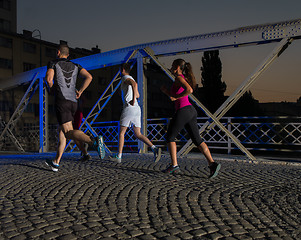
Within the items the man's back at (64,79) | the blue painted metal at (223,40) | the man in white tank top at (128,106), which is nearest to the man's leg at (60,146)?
the man's back at (64,79)

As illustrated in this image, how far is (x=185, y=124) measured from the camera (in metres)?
5.85

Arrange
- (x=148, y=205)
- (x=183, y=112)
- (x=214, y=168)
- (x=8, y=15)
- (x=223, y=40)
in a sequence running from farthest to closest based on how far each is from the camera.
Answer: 1. (x=8, y=15)
2. (x=223, y=40)
3. (x=183, y=112)
4. (x=214, y=168)
5. (x=148, y=205)

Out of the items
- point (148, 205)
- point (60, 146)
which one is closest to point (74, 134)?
point (60, 146)

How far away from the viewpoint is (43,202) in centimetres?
396

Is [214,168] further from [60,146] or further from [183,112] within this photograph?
[60,146]

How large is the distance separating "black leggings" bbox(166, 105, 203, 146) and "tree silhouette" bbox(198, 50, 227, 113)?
42.1 meters

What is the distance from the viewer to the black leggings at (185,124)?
5750mm

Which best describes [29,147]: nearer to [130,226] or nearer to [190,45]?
[190,45]

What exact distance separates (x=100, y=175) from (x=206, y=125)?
4.26 meters

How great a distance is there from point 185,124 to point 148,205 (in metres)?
2.27

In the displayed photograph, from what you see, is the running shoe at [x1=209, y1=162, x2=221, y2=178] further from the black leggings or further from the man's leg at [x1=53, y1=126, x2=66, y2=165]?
the man's leg at [x1=53, y1=126, x2=66, y2=165]

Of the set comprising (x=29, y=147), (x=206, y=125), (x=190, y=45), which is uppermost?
(x=190, y=45)

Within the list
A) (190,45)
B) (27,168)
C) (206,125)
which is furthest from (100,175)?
(190,45)

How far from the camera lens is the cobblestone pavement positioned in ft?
9.62
